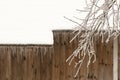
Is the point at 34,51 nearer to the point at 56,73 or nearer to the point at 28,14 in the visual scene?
the point at 56,73

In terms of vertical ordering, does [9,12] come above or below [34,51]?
above

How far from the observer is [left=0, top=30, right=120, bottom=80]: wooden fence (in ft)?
25.0

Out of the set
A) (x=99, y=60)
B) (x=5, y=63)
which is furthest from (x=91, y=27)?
(x=5, y=63)

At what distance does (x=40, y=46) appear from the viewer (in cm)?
838

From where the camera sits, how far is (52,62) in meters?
8.24

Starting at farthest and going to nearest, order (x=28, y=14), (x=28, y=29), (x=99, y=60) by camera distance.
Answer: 1. (x=28, y=14)
2. (x=28, y=29)
3. (x=99, y=60)

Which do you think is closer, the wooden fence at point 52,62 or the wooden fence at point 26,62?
the wooden fence at point 52,62

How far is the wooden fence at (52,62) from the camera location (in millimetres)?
7622

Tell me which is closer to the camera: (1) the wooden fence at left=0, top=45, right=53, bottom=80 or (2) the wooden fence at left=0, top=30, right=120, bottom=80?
(2) the wooden fence at left=0, top=30, right=120, bottom=80

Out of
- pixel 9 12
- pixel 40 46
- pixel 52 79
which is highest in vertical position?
pixel 9 12

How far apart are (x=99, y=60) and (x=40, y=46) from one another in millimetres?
1237

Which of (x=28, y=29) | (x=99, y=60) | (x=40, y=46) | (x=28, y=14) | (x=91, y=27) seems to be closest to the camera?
(x=91, y=27)

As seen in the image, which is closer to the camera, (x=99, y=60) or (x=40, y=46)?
(x=99, y=60)

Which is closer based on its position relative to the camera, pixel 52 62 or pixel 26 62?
pixel 52 62
